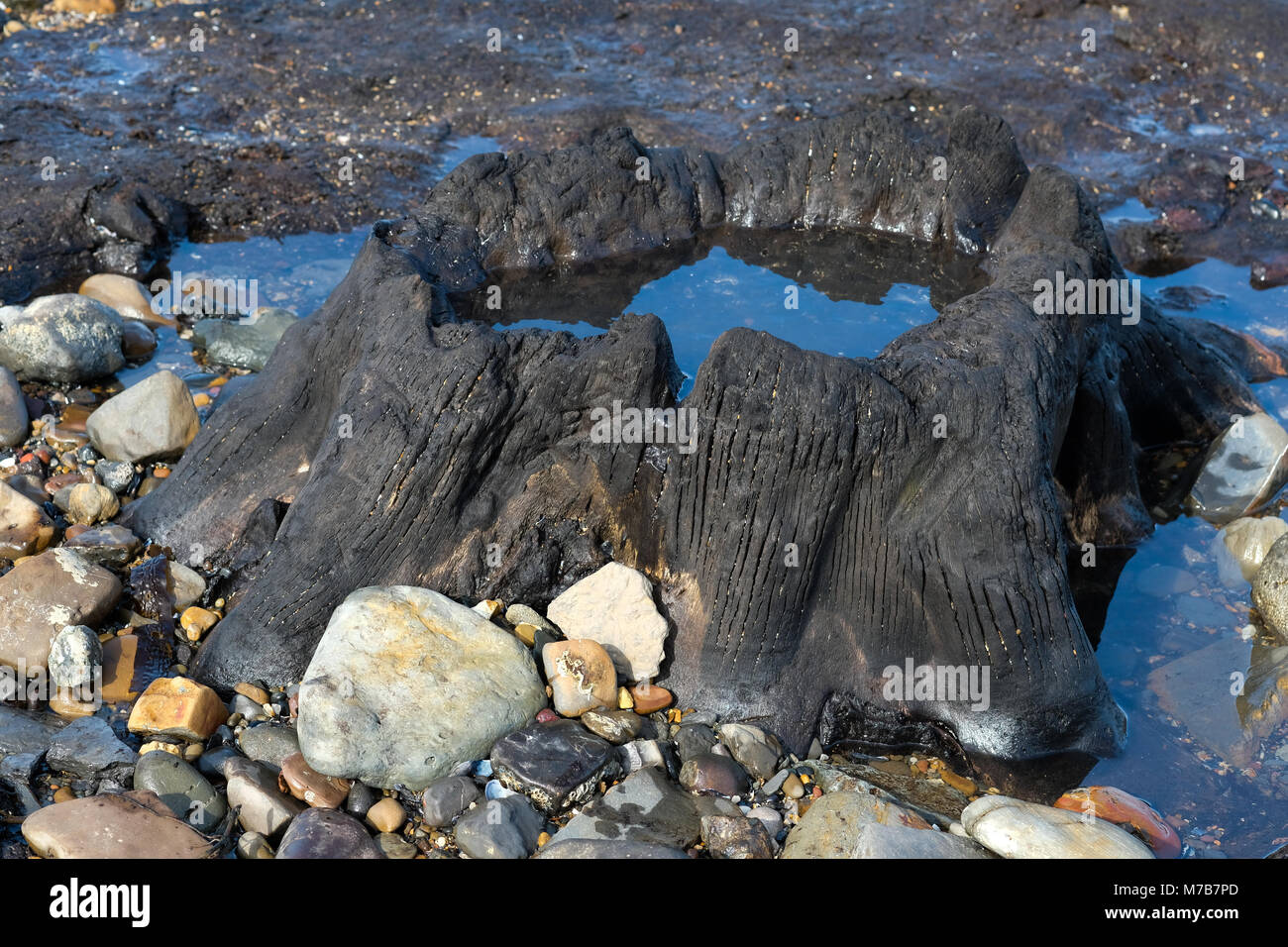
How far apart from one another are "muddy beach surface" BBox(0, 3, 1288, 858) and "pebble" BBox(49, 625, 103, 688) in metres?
0.04

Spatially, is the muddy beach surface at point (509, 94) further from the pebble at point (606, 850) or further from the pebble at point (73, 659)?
the pebble at point (606, 850)

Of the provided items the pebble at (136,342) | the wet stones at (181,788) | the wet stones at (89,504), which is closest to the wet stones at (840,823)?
the wet stones at (181,788)

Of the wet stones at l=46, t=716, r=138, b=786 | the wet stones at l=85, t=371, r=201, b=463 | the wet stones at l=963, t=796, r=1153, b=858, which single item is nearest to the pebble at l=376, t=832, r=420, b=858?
the wet stones at l=46, t=716, r=138, b=786

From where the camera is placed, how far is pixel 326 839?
4223 mm

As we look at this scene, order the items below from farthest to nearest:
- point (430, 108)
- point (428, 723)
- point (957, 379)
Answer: point (430, 108)
point (957, 379)
point (428, 723)

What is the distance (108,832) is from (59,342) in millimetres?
4178

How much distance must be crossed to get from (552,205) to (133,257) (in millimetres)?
4043

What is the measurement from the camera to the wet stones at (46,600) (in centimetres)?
512

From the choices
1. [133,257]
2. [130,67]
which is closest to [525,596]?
[133,257]

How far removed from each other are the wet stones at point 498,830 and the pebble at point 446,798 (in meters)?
0.06

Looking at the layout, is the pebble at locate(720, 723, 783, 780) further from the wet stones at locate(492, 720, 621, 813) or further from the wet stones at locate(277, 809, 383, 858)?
the wet stones at locate(277, 809, 383, 858)

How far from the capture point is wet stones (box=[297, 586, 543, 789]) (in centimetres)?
448

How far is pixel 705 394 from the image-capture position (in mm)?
4785

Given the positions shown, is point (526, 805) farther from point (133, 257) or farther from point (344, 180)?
point (344, 180)
